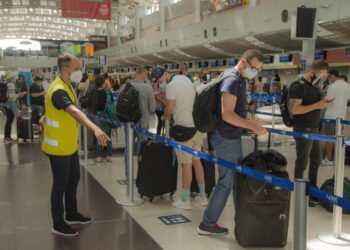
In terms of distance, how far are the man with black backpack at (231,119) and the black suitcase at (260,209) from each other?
15 centimetres

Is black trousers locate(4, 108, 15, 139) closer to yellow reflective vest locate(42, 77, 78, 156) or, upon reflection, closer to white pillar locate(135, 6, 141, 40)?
yellow reflective vest locate(42, 77, 78, 156)

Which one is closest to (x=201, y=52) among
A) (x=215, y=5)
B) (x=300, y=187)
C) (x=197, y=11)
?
(x=197, y=11)

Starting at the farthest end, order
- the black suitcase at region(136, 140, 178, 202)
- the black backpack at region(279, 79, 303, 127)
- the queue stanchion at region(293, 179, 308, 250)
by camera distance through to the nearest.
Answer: the black suitcase at region(136, 140, 178, 202)
the black backpack at region(279, 79, 303, 127)
the queue stanchion at region(293, 179, 308, 250)

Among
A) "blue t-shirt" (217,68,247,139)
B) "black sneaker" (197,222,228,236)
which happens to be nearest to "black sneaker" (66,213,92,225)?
"black sneaker" (197,222,228,236)

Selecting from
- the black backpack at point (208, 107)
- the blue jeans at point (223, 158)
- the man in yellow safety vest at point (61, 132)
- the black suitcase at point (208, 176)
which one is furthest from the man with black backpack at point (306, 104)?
the man in yellow safety vest at point (61, 132)

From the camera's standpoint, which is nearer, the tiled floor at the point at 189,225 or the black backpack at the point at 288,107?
the tiled floor at the point at 189,225

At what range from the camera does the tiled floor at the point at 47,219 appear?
11.7ft

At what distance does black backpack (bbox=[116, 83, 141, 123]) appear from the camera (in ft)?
15.5

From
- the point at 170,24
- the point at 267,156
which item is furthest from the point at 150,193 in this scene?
the point at 170,24

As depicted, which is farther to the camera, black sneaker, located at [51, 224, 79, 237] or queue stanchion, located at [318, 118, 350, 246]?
black sneaker, located at [51, 224, 79, 237]

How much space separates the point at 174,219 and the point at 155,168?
67 centimetres

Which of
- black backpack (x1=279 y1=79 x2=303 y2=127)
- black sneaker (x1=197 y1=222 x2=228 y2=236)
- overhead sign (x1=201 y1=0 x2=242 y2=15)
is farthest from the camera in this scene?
overhead sign (x1=201 y1=0 x2=242 y2=15)

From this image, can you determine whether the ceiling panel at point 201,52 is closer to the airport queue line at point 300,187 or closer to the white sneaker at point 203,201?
the airport queue line at point 300,187

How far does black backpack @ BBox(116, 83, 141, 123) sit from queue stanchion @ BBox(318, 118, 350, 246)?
2.28 metres
